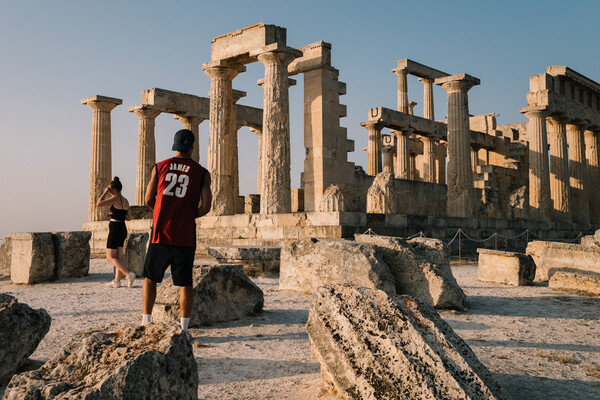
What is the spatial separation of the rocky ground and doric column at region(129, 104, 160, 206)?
1391 centimetres

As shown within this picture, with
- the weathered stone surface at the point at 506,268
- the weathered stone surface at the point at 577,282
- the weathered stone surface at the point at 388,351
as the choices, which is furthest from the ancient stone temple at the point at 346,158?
the weathered stone surface at the point at 388,351

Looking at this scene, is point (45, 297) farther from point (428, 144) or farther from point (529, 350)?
point (428, 144)

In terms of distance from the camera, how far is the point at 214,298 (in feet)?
18.2

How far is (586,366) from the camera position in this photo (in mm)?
4062

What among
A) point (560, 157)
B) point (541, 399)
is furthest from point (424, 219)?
point (541, 399)

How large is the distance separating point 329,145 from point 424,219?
353cm

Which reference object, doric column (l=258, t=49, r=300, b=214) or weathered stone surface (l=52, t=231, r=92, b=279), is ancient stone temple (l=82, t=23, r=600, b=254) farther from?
weathered stone surface (l=52, t=231, r=92, b=279)

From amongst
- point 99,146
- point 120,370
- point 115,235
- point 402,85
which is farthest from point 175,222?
point 402,85

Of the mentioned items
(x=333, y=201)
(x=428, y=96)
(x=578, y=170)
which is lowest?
(x=333, y=201)

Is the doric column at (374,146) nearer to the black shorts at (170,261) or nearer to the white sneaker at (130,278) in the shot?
the white sneaker at (130,278)

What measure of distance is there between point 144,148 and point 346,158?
356 inches

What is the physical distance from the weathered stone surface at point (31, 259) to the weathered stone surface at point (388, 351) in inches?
287

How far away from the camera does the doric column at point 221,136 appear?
17422 mm

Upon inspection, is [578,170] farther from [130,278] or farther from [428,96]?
[130,278]
